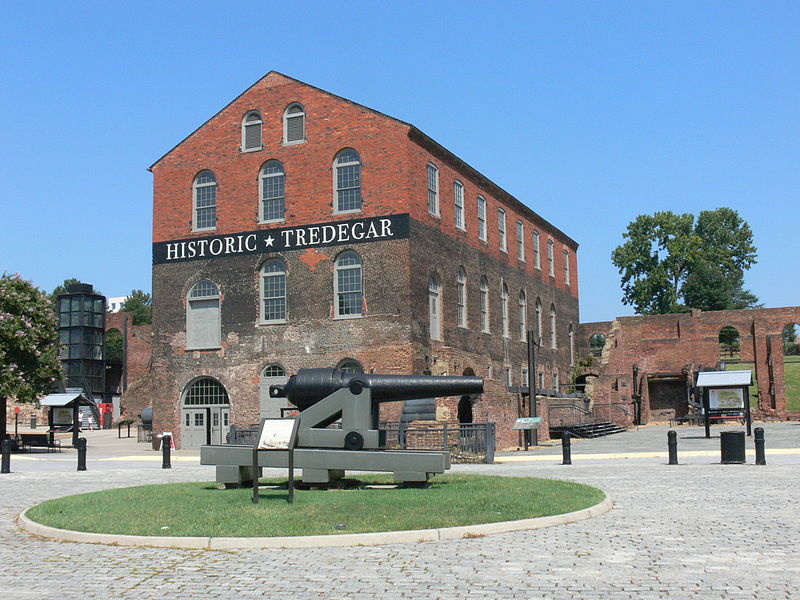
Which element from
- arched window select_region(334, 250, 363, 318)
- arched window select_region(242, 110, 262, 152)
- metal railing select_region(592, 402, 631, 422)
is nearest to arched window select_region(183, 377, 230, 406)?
arched window select_region(334, 250, 363, 318)

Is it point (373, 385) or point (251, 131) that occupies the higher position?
point (251, 131)

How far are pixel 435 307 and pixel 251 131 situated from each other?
9854 millimetres

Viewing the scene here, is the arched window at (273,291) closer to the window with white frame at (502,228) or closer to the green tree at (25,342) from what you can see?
the green tree at (25,342)

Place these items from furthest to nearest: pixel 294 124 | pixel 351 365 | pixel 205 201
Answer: pixel 205 201 < pixel 294 124 < pixel 351 365

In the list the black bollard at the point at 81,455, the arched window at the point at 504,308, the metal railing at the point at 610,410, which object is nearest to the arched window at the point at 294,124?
the arched window at the point at 504,308

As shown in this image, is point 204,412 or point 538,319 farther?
point 538,319

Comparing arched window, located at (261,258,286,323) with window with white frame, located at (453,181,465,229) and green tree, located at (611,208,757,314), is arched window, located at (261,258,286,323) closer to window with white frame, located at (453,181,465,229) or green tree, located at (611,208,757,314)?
window with white frame, located at (453,181,465,229)

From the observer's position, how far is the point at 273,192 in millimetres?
34500

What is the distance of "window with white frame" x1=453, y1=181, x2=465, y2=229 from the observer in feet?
120

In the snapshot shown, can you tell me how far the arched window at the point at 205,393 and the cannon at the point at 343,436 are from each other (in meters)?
20.3

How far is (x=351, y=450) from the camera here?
1395 cm

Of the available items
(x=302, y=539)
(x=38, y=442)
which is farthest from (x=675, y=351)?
(x=302, y=539)

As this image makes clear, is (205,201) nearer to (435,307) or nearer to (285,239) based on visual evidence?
(285,239)

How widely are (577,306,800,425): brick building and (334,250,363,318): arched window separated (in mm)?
22143
